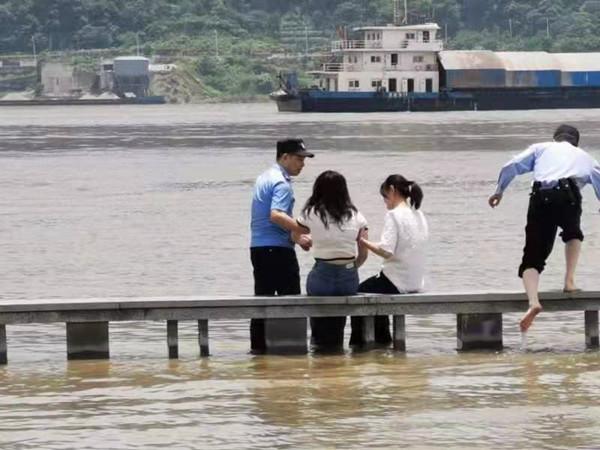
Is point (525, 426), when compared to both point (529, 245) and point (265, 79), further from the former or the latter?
point (265, 79)

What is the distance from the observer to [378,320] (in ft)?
36.3

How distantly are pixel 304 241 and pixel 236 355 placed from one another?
0.99 m

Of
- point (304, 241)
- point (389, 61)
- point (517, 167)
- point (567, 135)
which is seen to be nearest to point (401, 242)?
point (304, 241)

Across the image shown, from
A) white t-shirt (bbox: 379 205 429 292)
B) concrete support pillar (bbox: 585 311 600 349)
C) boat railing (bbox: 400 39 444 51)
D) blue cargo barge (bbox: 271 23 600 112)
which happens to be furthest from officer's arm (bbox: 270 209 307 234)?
boat railing (bbox: 400 39 444 51)

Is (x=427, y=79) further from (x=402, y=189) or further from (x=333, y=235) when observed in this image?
(x=333, y=235)

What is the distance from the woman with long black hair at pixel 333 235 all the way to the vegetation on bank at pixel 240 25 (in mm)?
156782

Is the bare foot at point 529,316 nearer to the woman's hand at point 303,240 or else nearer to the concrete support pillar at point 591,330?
the concrete support pillar at point 591,330

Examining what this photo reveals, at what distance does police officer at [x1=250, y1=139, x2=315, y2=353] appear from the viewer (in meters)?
10.5

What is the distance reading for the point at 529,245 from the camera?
10781 millimetres

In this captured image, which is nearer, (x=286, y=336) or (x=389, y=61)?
(x=286, y=336)

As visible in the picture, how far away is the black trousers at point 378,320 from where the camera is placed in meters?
10.9

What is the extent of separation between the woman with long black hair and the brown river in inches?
17.4

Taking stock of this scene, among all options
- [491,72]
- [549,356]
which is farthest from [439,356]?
[491,72]

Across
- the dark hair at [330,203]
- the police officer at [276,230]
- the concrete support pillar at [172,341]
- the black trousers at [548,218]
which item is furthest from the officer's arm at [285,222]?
the black trousers at [548,218]
